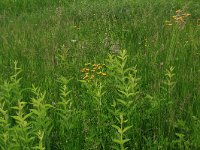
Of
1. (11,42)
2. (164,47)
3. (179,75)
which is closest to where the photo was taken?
(179,75)

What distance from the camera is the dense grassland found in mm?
2990

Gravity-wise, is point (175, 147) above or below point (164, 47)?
below

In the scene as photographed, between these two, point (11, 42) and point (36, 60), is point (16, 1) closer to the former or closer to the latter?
point (11, 42)

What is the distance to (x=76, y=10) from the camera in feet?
28.1

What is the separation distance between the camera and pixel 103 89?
3814mm

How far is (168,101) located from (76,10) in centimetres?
558

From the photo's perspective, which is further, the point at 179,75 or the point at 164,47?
the point at 164,47

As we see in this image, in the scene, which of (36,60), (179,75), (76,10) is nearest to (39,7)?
(76,10)

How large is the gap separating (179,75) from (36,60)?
7.08 ft

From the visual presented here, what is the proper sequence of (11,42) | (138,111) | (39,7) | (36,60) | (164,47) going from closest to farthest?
(138,111), (164,47), (36,60), (11,42), (39,7)

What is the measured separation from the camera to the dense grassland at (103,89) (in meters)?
2.99

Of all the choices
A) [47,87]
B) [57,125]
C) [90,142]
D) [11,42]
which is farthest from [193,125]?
[11,42]

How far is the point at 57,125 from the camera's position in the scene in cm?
340

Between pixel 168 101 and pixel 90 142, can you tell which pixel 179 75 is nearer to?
pixel 168 101
